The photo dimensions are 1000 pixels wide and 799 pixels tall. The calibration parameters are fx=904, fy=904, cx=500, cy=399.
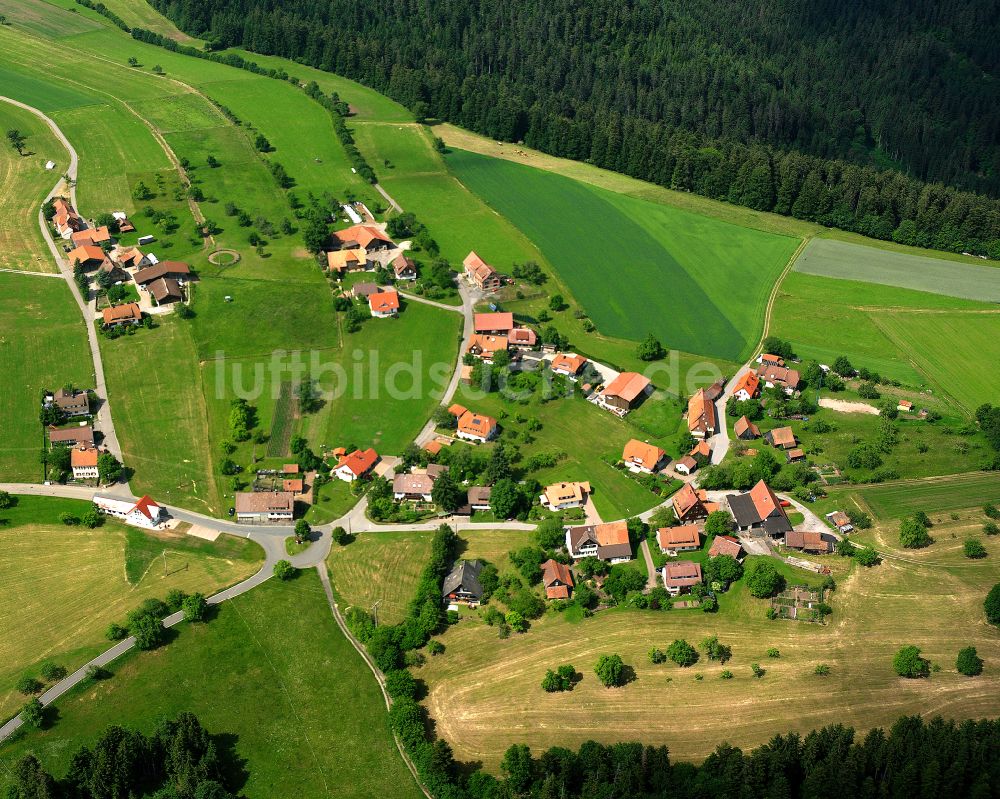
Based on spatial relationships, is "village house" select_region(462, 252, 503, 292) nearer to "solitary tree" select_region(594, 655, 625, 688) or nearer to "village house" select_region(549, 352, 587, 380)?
"village house" select_region(549, 352, 587, 380)

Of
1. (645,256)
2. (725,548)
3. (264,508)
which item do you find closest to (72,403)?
(264,508)

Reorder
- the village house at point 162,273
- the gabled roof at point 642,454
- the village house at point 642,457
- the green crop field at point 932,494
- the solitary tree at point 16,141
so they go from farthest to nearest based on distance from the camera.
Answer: the solitary tree at point 16,141
the village house at point 162,273
the village house at point 642,457
the gabled roof at point 642,454
the green crop field at point 932,494

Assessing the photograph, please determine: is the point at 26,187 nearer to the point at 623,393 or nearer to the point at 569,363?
the point at 569,363

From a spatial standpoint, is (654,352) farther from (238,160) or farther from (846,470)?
(238,160)

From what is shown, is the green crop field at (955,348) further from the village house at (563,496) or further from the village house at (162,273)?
the village house at (162,273)

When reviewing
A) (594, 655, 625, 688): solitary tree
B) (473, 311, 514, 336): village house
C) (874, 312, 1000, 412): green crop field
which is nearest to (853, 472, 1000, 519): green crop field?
(874, 312, 1000, 412): green crop field

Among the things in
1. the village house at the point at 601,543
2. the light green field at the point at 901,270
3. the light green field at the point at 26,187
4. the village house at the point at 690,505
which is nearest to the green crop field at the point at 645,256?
the light green field at the point at 901,270
